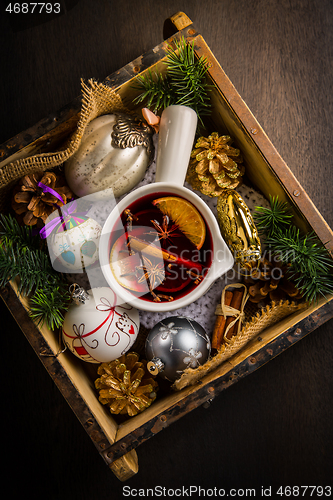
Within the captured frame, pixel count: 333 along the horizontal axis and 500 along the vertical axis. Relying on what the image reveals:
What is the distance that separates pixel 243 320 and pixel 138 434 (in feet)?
0.77

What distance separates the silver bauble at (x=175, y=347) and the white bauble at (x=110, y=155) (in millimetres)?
231

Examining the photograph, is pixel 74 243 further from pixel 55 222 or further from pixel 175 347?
pixel 175 347

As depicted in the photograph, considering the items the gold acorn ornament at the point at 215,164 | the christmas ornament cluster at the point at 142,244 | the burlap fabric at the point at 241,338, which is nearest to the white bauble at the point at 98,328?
the christmas ornament cluster at the point at 142,244

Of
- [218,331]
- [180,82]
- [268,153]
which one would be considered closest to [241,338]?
[218,331]

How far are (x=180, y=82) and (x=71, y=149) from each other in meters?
0.19

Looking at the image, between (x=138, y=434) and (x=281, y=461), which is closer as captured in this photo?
(x=138, y=434)

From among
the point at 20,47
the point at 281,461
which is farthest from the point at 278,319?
the point at 20,47

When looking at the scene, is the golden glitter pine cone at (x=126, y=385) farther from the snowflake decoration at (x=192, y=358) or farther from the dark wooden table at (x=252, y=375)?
the dark wooden table at (x=252, y=375)

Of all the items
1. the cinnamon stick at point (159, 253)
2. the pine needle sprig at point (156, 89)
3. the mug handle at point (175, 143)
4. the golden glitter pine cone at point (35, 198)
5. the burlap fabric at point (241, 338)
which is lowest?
the burlap fabric at point (241, 338)

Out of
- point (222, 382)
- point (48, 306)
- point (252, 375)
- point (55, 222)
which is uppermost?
point (55, 222)

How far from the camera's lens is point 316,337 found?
25.7 inches

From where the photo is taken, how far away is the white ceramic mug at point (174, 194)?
43 centimetres

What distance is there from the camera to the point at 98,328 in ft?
1.52

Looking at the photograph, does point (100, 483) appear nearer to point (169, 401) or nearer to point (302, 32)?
point (169, 401)
